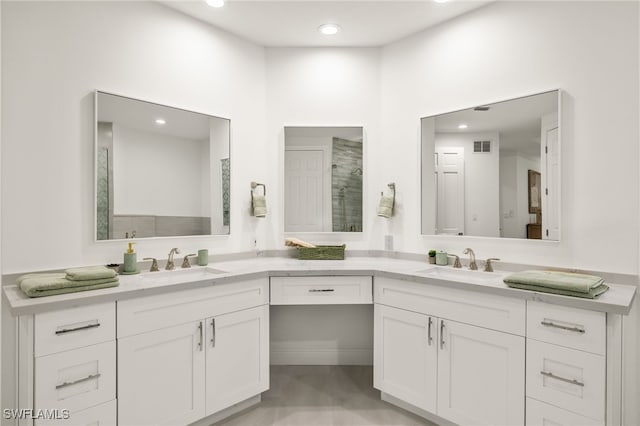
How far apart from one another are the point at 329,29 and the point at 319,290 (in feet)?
6.33

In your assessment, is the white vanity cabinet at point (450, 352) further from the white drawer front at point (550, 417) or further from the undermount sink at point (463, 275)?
the undermount sink at point (463, 275)

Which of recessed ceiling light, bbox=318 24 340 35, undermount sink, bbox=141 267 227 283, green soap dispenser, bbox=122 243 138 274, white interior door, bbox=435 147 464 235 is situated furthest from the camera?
recessed ceiling light, bbox=318 24 340 35

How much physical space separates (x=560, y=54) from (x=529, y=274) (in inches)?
51.0

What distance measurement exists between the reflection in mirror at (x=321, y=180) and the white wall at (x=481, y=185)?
0.83 metres

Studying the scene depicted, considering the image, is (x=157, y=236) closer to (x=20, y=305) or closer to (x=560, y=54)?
(x=20, y=305)

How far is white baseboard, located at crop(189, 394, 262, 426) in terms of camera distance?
210 centimetres

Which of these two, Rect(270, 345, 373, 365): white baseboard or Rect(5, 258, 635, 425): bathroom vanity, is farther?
Rect(270, 345, 373, 365): white baseboard

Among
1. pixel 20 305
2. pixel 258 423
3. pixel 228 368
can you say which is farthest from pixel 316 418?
pixel 20 305

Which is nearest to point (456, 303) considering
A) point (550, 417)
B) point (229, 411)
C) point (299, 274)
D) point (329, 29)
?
point (550, 417)

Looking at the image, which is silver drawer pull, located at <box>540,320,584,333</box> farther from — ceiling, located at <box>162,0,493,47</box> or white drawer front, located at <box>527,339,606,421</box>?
ceiling, located at <box>162,0,493,47</box>

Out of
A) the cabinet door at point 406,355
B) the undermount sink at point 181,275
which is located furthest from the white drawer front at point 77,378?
the cabinet door at point 406,355

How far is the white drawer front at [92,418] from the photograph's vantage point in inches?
58.4

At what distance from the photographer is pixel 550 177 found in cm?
208

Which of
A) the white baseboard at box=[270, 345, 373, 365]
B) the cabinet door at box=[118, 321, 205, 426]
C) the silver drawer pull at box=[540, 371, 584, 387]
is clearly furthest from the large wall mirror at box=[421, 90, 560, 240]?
the cabinet door at box=[118, 321, 205, 426]
